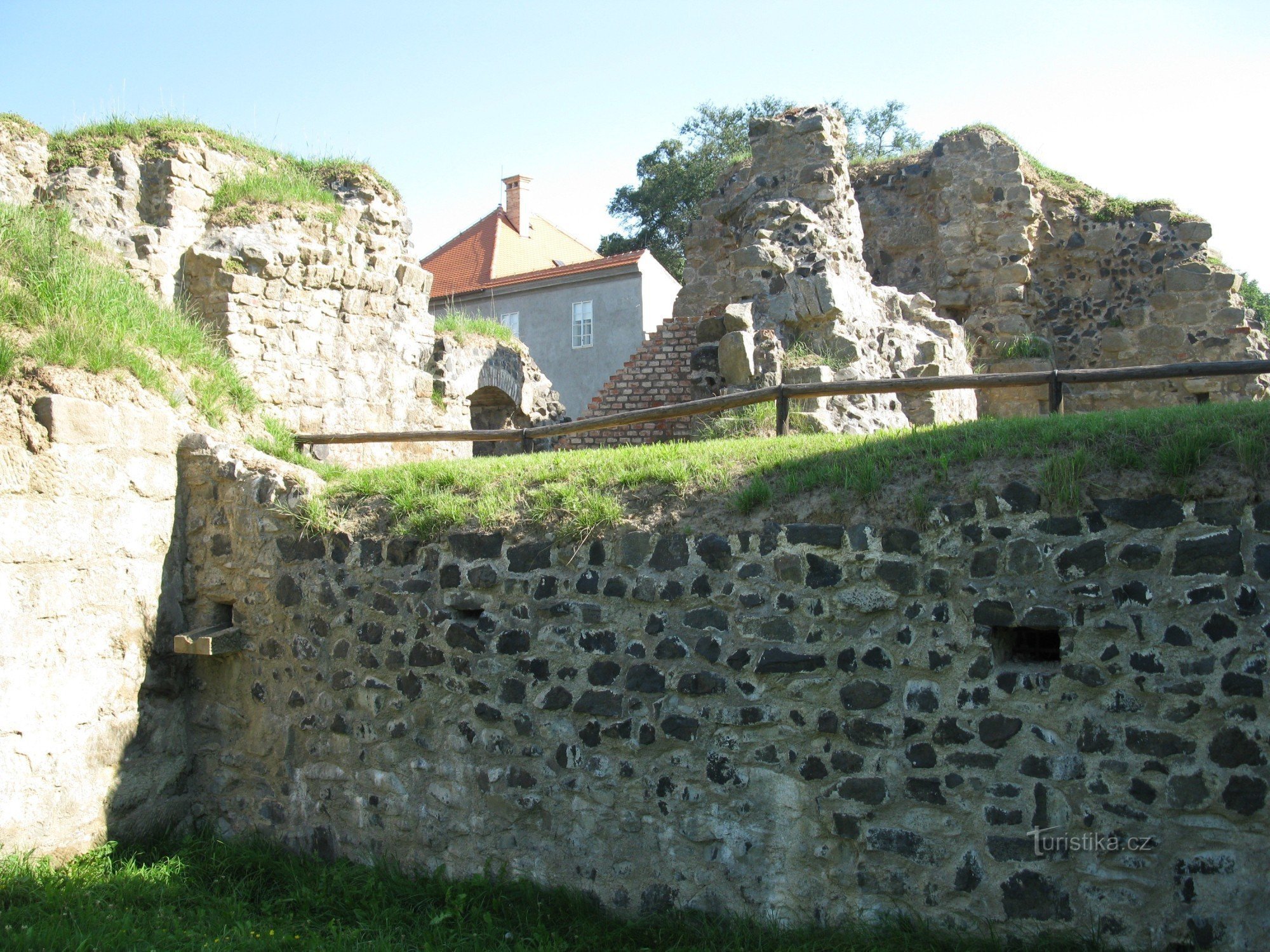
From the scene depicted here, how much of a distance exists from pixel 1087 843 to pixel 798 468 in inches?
85.2

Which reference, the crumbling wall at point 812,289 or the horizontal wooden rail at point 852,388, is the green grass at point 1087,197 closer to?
the crumbling wall at point 812,289

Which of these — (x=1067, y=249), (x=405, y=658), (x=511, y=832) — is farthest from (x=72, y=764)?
(x=1067, y=249)

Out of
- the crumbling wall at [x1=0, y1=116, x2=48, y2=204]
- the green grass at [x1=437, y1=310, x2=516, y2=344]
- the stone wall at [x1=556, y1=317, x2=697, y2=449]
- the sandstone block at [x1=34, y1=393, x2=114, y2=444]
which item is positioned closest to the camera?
the sandstone block at [x1=34, y1=393, x2=114, y2=444]

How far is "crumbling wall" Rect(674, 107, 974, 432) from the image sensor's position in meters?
10.2

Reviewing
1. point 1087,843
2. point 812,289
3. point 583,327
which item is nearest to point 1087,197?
point 812,289

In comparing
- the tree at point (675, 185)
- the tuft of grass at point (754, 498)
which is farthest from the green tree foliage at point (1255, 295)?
the tuft of grass at point (754, 498)

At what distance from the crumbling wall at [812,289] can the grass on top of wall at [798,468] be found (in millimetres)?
3601

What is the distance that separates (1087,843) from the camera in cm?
438

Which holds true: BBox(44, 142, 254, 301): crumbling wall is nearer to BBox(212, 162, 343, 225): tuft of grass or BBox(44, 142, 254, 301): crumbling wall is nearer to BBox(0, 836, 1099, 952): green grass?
BBox(212, 162, 343, 225): tuft of grass

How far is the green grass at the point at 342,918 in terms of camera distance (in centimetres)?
471

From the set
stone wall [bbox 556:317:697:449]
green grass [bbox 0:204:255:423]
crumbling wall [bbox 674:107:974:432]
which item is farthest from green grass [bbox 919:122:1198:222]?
green grass [bbox 0:204:255:423]

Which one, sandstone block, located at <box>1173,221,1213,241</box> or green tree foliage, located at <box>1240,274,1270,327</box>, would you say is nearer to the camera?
sandstone block, located at <box>1173,221,1213,241</box>

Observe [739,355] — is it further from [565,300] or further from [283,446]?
[565,300]

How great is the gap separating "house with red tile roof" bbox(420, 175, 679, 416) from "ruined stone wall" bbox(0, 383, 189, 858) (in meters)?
16.0
